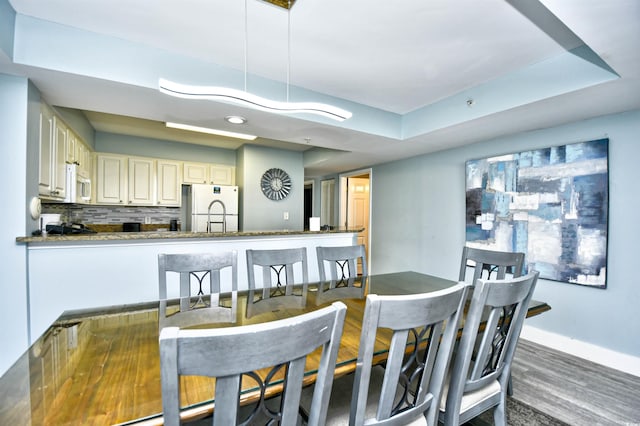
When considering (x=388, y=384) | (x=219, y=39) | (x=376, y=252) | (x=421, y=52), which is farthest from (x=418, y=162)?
(x=388, y=384)

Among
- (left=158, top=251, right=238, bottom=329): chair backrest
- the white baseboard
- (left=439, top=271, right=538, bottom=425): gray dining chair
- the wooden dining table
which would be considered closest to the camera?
the wooden dining table

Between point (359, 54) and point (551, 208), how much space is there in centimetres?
239

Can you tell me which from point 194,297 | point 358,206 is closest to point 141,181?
point 194,297

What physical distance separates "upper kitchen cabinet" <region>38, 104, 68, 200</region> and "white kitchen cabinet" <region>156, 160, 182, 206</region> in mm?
1801

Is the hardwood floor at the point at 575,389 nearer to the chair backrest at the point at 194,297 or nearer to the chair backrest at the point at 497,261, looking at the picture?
the chair backrest at the point at 497,261

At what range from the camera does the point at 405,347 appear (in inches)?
38.4

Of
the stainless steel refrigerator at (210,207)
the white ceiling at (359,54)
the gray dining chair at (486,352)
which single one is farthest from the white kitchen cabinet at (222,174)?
the gray dining chair at (486,352)

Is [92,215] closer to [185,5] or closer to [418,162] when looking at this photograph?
[185,5]

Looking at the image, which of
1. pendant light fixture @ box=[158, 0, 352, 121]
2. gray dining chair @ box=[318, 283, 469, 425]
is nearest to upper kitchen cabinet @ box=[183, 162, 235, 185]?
pendant light fixture @ box=[158, 0, 352, 121]

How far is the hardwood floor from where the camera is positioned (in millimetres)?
1906

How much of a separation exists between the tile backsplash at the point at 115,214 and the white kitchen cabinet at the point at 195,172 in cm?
59

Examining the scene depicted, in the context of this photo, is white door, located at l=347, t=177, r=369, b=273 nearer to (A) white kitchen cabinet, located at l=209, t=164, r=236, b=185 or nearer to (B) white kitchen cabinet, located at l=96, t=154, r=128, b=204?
(A) white kitchen cabinet, located at l=209, t=164, r=236, b=185

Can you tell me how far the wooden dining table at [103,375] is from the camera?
72 cm

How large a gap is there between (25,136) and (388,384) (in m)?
2.59
